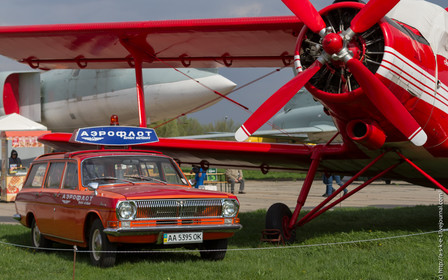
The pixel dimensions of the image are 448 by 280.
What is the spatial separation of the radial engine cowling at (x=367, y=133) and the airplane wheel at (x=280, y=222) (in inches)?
73.8

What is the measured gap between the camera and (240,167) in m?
12.2

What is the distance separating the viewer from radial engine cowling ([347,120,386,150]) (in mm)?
7707

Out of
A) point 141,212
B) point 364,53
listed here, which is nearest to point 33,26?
point 141,212

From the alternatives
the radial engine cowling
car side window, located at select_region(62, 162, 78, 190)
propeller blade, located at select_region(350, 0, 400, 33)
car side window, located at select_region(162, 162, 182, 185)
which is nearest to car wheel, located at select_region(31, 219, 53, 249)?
car side window, located at select_region(62, 162, 78, 190)

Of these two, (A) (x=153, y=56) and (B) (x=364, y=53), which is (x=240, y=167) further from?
(B) (x=364, y=53)

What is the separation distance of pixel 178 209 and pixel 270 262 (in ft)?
4.35

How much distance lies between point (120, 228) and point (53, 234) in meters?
1.90

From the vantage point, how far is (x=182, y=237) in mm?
6594

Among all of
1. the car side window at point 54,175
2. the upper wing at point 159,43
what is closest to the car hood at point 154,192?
the car side window at point 54,175

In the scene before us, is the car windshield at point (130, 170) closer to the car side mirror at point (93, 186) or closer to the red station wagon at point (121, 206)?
the red station wagon at point (121, 206)

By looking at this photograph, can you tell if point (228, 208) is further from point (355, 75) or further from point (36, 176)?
point (36, 176)

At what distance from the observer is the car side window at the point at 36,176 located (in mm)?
8586

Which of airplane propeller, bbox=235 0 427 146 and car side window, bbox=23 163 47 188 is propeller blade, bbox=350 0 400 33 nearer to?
airplane propeller, bbox=235 0 427 146

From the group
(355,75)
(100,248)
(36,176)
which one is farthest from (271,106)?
(36,176)
